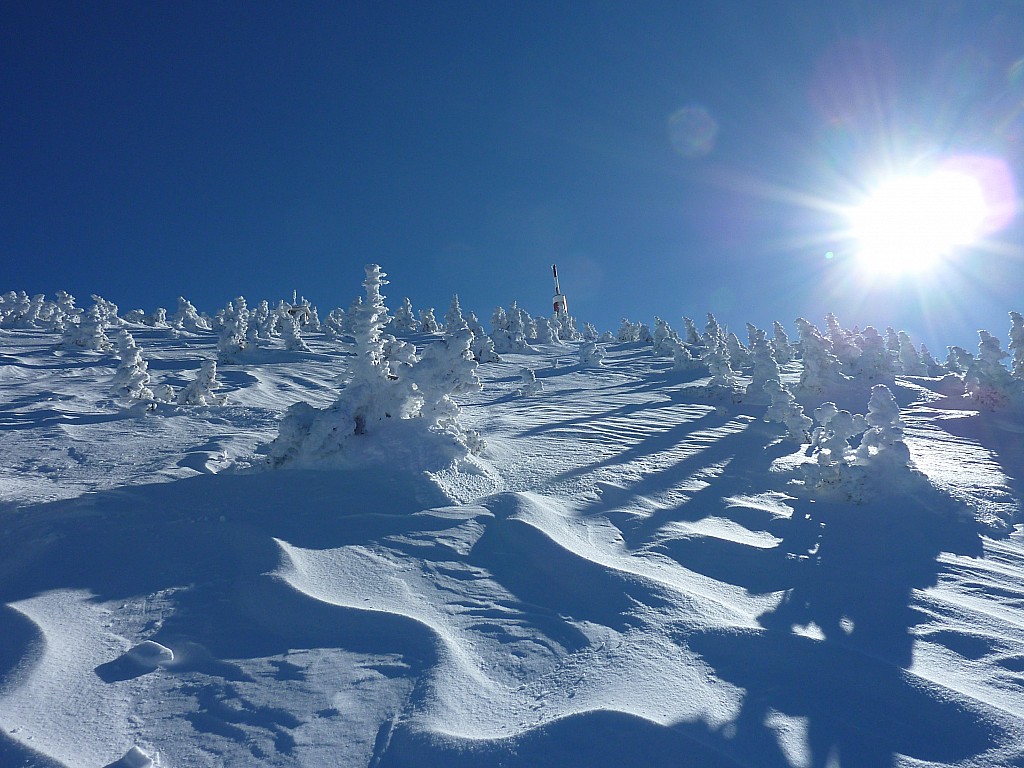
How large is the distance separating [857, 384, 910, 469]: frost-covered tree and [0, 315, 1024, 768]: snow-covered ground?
31 cm

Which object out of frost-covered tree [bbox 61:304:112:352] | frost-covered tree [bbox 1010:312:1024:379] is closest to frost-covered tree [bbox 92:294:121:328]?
frost-covered tree [bbox 61:304:112:352]

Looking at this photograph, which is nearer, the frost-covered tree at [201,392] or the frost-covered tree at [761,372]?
the frost-covered tree at [201,392]

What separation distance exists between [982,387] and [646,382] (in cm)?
1276

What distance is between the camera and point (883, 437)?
28.6 ft

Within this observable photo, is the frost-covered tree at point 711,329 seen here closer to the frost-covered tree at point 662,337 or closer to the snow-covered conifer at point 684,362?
the frost-covered tree at point 662,337

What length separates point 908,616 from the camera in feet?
13.9

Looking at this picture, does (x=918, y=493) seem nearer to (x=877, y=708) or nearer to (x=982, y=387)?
(x=877, y=708)

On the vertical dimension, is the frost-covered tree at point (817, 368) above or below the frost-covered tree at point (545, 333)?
below

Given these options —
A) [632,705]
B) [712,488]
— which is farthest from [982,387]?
[632,705]

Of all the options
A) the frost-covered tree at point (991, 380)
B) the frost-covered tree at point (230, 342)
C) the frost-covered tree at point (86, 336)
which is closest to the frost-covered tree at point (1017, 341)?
the frost-covered tree at point (991, 380)

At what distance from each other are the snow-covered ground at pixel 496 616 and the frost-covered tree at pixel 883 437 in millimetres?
305

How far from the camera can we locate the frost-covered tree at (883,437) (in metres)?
8.36

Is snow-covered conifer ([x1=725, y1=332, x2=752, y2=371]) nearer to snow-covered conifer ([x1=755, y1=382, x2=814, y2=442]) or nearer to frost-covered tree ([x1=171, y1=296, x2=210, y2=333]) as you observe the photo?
snow-covered conifer ([x1=755, y1=382, x2=814, y2=442])

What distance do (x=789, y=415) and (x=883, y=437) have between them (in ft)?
14.4
